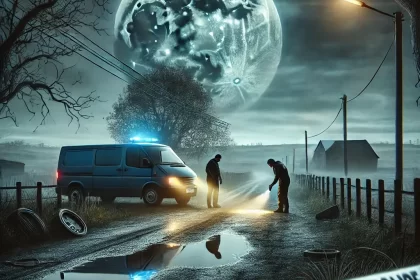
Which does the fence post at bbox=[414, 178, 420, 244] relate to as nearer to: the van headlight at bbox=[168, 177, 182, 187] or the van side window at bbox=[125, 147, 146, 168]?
the van headlight at bbox=[168, 177, 182, 187]

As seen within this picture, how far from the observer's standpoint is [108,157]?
1984 centimetres

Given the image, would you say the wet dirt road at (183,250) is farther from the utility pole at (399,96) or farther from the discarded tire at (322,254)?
the utility pole at (399,96)

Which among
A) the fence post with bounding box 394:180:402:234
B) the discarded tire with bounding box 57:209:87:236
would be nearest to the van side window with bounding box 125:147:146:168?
the discarded tire with bounding box 57:209:87:236

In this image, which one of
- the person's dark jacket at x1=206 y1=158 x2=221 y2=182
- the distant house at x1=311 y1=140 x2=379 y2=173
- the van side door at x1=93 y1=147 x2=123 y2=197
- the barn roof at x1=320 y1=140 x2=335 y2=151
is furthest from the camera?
the barn roof at x1=320 y1=140 x2=335 y2=151

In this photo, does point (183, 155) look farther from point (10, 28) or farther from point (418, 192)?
point (418, 192)

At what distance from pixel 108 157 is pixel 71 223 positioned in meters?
7.80

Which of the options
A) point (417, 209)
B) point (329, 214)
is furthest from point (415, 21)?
point (329, 214)

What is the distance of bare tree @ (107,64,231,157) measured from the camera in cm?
4566

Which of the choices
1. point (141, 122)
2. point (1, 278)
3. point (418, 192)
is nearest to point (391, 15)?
point (418, 192)

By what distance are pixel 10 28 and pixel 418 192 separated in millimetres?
10858

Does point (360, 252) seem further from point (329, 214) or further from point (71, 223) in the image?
point (71, 223)

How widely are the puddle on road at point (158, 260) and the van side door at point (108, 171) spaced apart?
9.97m

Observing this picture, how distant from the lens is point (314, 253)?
795cm

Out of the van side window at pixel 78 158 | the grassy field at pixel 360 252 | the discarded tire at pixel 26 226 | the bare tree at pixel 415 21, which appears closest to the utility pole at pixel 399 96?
the grassy field at pixel 360 252
